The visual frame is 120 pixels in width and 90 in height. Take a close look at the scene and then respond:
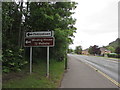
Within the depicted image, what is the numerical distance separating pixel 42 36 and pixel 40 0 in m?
2.76

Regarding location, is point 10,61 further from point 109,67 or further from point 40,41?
point 109,67

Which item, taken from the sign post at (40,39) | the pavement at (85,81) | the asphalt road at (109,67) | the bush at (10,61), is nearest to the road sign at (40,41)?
the sign post at (40,39)

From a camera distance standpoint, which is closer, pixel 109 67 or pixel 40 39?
pixel 40 39

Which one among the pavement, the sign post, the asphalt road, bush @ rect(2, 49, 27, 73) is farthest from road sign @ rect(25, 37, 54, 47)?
the asphalt road

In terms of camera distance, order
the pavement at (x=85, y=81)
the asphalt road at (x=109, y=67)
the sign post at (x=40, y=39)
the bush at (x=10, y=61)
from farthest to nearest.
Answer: the asphalt road at (x=109, y=67), the sign post at (x=40, y=39), the pavement at (x=85, y=81), the bush at (x=10, y=61)

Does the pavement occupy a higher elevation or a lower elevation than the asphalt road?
higher

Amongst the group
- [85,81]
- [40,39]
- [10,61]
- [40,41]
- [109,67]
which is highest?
[40,39]

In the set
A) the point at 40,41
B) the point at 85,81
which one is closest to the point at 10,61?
the point at 40,41

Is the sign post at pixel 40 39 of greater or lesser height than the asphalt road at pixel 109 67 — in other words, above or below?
above

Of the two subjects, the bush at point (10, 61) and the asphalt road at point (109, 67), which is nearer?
the bush at point (10, 61)

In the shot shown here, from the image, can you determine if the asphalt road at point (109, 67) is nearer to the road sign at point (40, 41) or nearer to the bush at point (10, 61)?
the road sign at point (40, 41)

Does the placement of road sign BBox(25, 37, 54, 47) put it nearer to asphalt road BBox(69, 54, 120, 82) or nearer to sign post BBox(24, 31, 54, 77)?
sign post BBox(24, 31, 54, 77)

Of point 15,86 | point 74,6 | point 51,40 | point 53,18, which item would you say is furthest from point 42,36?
point 74,6

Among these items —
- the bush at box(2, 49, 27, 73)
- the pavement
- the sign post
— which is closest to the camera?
the bush at box(2, 49, 27, 73)
